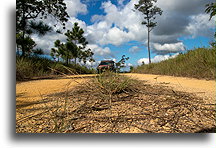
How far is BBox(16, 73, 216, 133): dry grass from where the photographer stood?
2.18ft

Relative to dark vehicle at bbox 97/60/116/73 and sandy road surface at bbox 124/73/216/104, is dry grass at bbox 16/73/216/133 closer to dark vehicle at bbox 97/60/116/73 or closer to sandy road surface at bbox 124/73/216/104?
sandy road surface at bbox 124/73/216/104

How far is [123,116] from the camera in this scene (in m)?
0.74

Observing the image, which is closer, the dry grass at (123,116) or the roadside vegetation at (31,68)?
the dry grass at (123,116)

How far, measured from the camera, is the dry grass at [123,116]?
2.18 ft

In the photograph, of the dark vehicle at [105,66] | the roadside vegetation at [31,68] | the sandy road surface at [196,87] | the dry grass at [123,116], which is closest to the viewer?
the dry grass at [123,116]

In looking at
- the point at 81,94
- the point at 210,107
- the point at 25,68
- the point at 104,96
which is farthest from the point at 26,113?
the point at 25,68

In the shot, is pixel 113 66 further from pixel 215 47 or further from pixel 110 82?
pixel 215 47

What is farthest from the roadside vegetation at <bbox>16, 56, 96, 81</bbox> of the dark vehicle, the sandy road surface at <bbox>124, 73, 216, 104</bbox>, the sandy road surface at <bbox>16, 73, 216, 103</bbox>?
the sandy road surface at <bbox>124, 73, 216, 104</bbox>

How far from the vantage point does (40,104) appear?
3.29 ft

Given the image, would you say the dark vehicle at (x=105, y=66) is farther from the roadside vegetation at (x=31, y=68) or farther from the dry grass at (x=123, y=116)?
the roadside vegetation at (x=31, y=68)

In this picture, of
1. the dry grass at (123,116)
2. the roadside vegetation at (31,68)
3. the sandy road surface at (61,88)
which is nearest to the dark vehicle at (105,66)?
the sandy road surface at (61,88)

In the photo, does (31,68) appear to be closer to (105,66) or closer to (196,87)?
(105,66)

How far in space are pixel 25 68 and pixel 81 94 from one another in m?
2.06

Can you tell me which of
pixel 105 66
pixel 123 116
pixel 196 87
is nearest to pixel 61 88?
pixel 105 66
